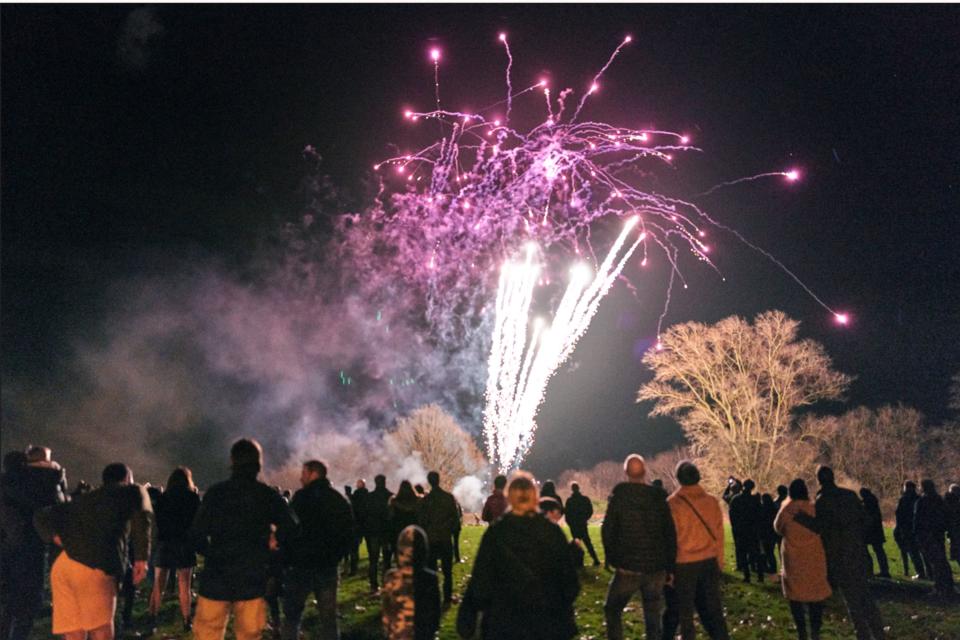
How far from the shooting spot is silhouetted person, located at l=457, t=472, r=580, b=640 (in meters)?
5.39

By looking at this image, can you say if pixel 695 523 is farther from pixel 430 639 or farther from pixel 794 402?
pixel 794 402

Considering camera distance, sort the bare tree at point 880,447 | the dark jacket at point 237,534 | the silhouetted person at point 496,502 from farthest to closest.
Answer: the bare tree at point 880,447
the silhouetted person at point 496,502
the dark jacket at point 237,534

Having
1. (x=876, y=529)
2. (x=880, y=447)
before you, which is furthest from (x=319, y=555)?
(x=880, y=447)

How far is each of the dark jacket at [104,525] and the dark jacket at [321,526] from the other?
160 cm

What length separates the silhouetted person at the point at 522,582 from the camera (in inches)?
212

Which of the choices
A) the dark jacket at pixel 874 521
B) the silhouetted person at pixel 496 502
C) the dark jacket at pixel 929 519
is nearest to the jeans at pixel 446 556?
the silhouetted person at pixel 496 502

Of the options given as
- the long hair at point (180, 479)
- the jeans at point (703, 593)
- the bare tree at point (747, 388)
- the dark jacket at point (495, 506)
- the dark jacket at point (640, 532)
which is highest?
the bare tree at point (747, 388)

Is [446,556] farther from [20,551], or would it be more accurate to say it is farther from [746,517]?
[20,551]

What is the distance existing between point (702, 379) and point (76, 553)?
37.6m

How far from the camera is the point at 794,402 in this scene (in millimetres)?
40656

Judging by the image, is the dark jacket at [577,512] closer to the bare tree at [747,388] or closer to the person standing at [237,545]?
the person standing at [237,545]

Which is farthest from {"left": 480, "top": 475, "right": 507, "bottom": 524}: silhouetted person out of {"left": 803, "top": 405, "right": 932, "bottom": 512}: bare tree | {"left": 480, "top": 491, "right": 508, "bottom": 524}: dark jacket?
{"left": 803, "top": 405, "right": 932, "bottom": 512}: bare tree

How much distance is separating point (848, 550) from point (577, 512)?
7214 mm

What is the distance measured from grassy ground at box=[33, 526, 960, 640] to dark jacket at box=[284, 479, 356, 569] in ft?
7.94
